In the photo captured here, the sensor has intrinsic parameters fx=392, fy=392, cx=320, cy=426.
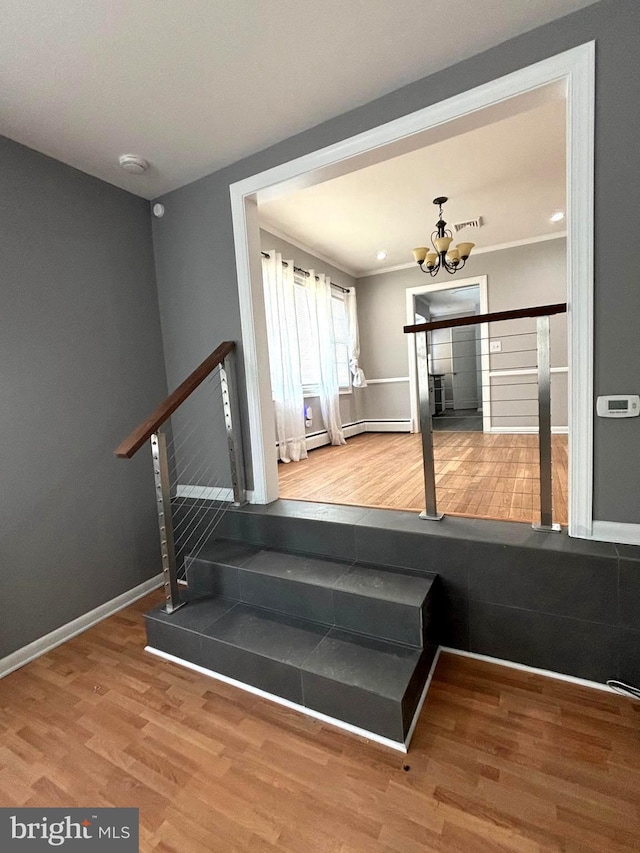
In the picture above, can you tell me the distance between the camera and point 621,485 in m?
1.63

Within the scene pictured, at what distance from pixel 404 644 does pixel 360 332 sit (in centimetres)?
482

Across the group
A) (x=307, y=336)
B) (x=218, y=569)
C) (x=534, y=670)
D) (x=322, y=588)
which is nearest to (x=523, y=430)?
(x=307, y=336)

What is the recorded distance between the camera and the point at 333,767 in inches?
50.9

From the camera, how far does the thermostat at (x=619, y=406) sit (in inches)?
61.9

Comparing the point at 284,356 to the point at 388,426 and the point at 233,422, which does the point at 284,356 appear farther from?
the point at 388,426

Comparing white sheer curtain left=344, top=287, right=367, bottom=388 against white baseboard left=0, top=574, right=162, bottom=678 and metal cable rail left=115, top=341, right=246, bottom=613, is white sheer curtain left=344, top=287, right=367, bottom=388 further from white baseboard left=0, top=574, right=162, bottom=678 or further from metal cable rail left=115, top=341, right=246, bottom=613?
white baseboard left=0, top=574, right=162, bottom=678

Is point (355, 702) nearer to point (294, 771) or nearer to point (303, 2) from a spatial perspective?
point (294, 771)

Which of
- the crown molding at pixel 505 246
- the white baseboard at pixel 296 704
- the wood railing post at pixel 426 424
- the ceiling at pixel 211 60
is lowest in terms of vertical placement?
the white baseboard at pixel 296 704

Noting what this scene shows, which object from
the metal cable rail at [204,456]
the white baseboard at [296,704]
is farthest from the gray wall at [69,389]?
the white baseboard at [296,704]

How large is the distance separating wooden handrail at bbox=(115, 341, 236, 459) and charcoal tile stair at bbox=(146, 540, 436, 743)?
802 millimetres

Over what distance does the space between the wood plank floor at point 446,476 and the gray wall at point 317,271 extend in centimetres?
47

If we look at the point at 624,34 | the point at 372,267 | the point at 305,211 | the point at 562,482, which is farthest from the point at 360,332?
the point at 624,34

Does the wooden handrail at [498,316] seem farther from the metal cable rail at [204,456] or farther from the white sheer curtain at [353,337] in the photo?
the white sheer curtain at [353,337]

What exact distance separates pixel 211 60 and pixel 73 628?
9.38 ft
